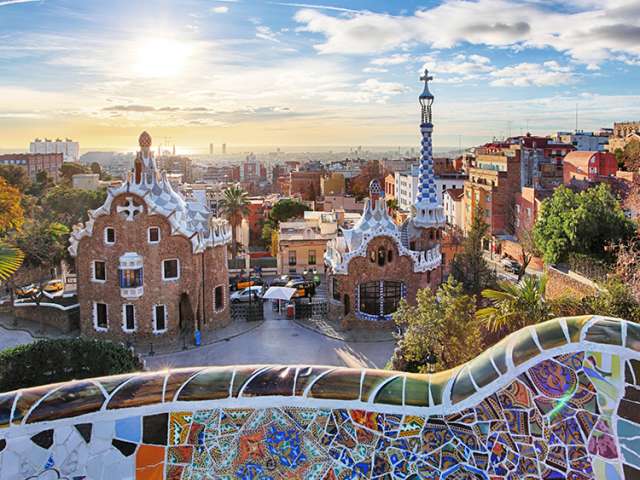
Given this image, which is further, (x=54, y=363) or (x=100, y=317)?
(x=100, y=317)

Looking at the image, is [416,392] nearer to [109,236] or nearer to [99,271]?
[109,236]

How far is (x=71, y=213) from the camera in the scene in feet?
153

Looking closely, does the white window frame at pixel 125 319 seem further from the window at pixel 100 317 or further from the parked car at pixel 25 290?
the parked car at pixel 25 290

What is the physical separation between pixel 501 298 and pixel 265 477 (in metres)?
11.5

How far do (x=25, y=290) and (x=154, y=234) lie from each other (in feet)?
41.0

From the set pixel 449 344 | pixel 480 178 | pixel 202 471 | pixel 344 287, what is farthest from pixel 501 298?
pixel 480 178

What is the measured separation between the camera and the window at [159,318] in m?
23.7

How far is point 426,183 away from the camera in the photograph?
28031mm

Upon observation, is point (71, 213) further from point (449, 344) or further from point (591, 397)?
point (591, 397)

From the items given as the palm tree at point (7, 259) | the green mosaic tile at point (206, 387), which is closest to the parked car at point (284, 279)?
the palm tree at point (7, 259)

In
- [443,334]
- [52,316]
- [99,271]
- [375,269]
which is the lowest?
[52,316]

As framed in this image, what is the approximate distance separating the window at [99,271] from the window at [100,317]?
1047mm

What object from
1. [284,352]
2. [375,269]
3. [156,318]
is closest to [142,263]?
[156,318]

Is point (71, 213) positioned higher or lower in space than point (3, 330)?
higher
